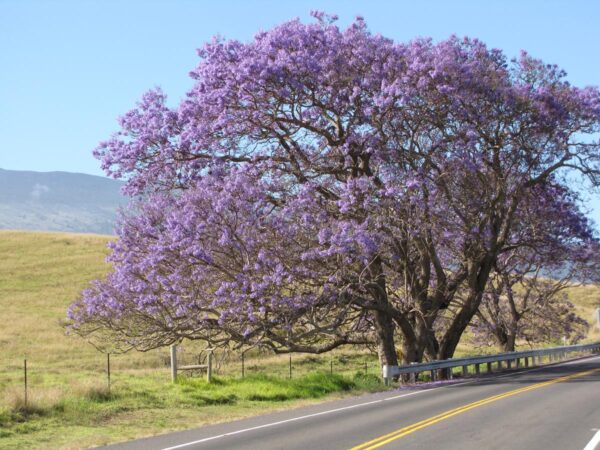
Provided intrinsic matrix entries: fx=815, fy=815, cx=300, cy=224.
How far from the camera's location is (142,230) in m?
25.1

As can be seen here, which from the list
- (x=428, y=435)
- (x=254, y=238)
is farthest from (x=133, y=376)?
(x=428, y=435)

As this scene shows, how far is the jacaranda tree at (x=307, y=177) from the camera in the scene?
2430 centimetres

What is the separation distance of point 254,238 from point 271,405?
570cm

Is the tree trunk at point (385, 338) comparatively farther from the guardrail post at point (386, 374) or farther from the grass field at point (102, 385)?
the guardrail post at point (386, 374)

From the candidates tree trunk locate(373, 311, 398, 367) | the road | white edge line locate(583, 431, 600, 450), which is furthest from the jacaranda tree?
white edge line locate(583, 431, 600, 450)

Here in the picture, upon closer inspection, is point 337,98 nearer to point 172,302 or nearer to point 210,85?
point 210,85

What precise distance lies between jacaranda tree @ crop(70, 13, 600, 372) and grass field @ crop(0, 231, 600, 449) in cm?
201

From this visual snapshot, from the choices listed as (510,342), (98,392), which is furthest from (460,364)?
(98,392)

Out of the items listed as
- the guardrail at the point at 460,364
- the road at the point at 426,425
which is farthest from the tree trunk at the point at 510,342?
the road at the point at 426,425

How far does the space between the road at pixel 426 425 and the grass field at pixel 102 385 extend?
1.70m

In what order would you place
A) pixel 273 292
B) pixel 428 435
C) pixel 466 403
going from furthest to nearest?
pixel 273 292 < pixel 466 403 < pixel 428 435

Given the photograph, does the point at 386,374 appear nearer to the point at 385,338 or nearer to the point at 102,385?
the point at 385,338

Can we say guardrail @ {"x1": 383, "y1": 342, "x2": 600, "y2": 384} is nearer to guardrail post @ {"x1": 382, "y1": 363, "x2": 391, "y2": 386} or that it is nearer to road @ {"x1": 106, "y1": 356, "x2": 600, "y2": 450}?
guardrail post @ {"x1": 382, "y1": 363, "x2": 391, "y2": 386}

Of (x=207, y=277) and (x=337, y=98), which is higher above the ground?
(x=337, y=98)
